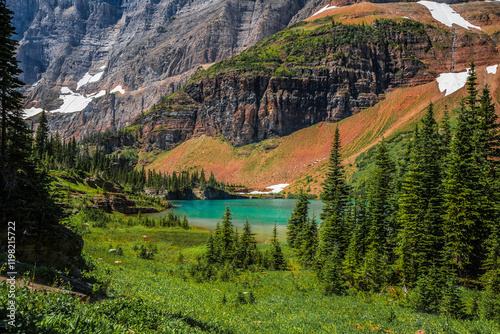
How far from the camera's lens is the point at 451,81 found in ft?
582

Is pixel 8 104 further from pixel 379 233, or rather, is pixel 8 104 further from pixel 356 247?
pixel 379 233

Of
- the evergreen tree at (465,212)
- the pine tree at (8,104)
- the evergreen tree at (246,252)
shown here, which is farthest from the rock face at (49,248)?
the evergreen tree at (465,212)

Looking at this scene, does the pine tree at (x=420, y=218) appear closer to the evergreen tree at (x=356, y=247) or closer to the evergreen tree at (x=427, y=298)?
the evergreen tree at (x=356, y=247)

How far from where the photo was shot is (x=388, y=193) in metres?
28.1

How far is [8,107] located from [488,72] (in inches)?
8879

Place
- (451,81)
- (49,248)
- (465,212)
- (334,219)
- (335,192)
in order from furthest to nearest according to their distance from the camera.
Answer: (451,81) → (335,192) → (334,219) → (465,212) → (49,248)

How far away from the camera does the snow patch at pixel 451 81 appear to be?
16650 centimetres

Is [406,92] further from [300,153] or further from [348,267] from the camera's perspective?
[348,267]

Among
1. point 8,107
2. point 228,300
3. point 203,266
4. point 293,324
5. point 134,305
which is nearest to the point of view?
point 134,305

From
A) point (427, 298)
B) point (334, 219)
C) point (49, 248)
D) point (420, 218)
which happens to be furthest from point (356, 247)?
point (49, 248)

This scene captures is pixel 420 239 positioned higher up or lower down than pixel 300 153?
lower down

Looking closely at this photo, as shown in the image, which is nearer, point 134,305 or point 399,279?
point 134,305

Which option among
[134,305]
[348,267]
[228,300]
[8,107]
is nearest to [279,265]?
[348,267]

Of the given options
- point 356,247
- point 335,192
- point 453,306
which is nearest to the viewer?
point 453,306
